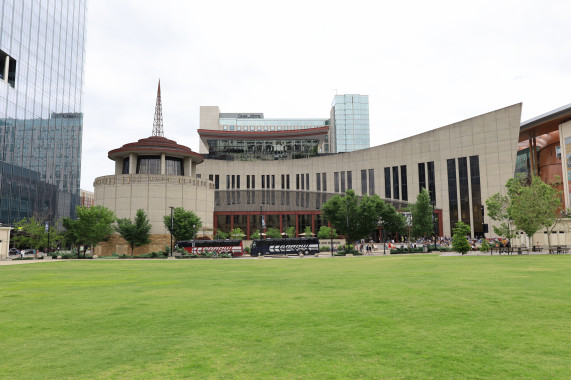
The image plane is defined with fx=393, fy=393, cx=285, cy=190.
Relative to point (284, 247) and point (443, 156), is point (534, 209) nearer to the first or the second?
point (284, 247)

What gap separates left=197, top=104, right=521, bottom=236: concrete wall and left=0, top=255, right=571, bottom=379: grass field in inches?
2855

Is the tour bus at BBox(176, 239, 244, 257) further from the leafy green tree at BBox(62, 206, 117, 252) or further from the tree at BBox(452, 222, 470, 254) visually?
the tree at BBox(452, 222, 470, 254)

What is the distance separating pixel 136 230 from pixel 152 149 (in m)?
16.3

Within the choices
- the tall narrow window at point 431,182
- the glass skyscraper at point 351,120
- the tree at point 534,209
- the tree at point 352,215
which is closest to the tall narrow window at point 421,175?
the tall narrow window at point 431,182

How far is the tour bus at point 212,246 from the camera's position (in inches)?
2167

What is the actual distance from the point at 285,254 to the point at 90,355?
49.5 metres

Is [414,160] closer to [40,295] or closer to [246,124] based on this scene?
[40,295]

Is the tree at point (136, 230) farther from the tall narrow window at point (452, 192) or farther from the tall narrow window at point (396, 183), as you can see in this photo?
the tall narrow window at point (452, 192)

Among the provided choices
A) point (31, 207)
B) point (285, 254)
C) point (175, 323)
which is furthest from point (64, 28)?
point (175, 323)

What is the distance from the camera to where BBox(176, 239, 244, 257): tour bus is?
55031 mm

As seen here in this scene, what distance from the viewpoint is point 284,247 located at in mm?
56812

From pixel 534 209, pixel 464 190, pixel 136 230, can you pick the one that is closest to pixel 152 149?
pixel 136 230

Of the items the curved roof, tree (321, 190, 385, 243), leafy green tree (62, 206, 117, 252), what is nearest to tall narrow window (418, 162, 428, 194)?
tree (321, 190, 385, 243)

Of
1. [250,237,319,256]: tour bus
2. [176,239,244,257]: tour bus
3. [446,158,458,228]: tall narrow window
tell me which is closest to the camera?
[176,239,244,257]: tour bus
